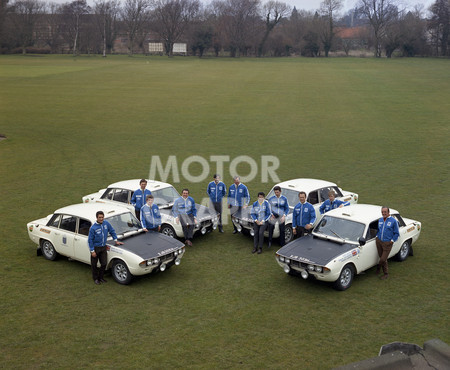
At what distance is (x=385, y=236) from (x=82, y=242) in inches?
269

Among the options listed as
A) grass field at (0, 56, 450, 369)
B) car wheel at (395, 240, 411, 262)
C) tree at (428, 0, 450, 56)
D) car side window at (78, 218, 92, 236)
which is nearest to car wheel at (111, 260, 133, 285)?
grass field at (0, 56, 450, 369)

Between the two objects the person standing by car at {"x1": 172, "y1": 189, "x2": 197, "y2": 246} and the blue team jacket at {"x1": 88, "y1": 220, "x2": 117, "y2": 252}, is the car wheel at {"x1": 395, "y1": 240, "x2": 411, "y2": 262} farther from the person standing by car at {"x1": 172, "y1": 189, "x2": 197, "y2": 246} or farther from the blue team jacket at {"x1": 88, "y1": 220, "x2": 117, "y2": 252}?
the blue team jacket at {"x1": 88, "y1": 220, "x2": 117, "y2": 252}

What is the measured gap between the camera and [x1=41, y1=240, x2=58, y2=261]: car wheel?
38.5 feet

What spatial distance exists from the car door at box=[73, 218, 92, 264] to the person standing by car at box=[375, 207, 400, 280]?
6.56 m

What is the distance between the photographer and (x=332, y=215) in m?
11.5

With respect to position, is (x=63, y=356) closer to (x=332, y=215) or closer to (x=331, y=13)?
(x=332, y=215)

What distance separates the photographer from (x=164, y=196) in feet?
46.4

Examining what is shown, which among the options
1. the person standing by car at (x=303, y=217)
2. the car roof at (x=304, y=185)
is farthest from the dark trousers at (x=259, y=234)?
the car roof at (x=304, y=185)

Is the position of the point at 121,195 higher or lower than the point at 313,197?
lower

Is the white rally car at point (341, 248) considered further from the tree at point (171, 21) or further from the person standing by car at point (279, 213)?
the tree at point (171, 21)

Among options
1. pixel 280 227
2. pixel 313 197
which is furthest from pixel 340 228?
pixel 313 197

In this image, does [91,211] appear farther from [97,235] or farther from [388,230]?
[388,230]

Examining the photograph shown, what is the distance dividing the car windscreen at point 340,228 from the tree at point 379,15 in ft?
395

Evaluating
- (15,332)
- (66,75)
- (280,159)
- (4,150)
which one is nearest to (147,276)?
(15,332)
